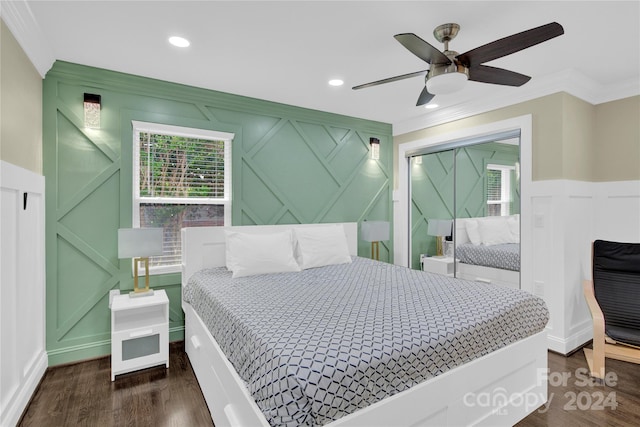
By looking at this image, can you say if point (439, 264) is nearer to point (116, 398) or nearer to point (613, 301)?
point (613, 301)

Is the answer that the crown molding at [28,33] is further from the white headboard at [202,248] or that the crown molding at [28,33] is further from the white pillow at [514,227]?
the white pillow at [514,227]

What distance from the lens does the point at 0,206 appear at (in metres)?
1.84

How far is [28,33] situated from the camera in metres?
2.15

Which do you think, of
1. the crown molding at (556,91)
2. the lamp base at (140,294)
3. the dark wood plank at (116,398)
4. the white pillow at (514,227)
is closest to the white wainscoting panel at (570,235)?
the white pillow at (514,227)

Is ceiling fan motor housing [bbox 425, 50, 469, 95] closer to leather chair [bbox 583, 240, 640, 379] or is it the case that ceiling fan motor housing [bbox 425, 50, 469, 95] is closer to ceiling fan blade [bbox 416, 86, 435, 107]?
ceiling fan blade [bbox 416, 86, 435, 107]

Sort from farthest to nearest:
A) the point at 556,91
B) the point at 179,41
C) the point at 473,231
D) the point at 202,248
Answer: the point at 473,231, the point at 202,248, the point at 556,91, the point at 179,41

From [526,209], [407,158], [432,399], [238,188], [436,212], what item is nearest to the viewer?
[432,399]

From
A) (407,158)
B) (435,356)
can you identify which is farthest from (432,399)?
(407,158)

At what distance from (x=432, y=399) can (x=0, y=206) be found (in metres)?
2.52

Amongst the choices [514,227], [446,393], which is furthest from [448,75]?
[514,227]

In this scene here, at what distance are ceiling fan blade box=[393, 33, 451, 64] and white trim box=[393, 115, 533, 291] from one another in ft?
5.71

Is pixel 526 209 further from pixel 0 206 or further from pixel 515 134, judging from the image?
pixel 0 206

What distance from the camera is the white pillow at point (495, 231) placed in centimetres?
359

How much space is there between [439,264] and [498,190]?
120 cm
